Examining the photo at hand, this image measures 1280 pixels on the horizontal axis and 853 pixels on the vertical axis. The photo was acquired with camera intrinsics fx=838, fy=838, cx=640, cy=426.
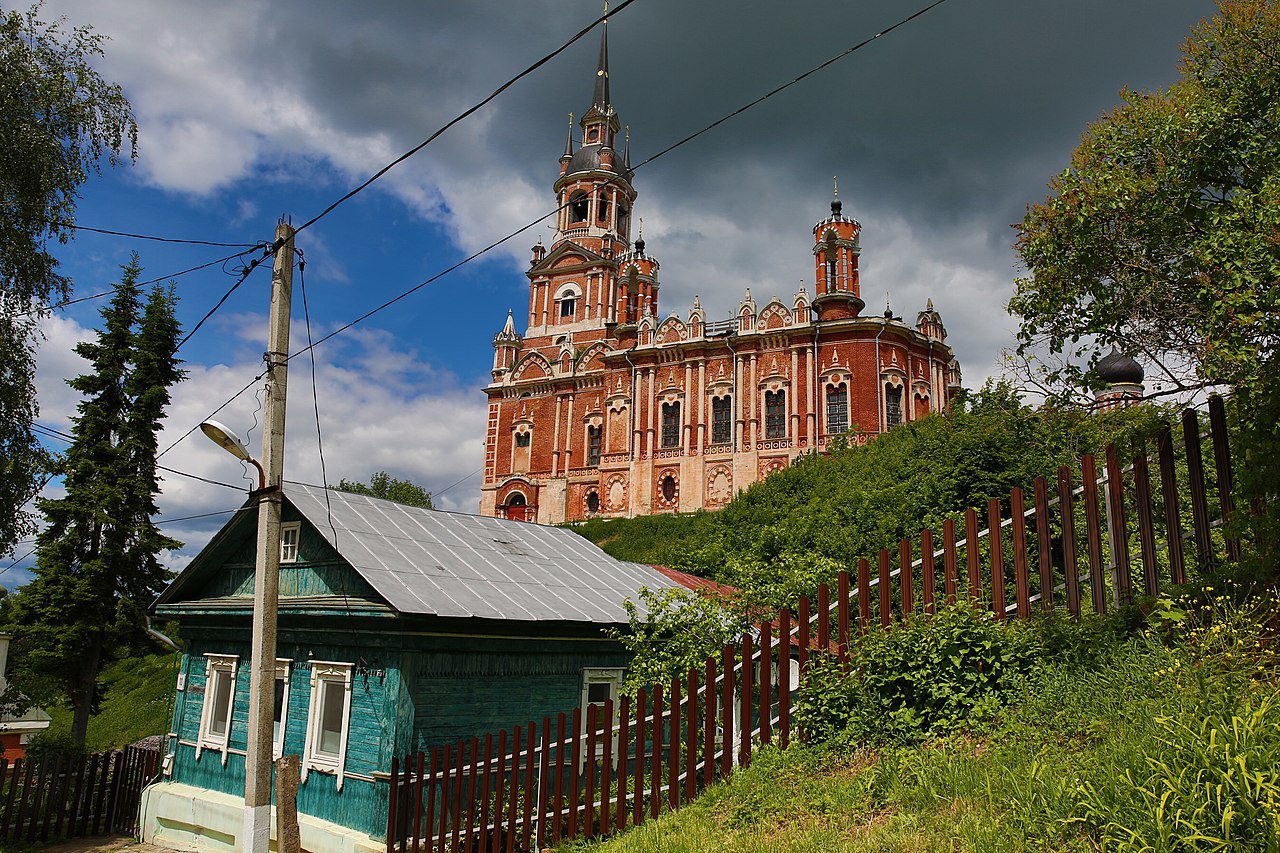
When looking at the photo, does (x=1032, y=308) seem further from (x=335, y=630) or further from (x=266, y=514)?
(x=335, y=630)

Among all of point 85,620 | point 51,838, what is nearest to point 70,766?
point 51,838

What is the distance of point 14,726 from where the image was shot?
86.0ft

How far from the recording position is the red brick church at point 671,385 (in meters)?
41.3

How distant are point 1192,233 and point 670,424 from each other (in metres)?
37.8

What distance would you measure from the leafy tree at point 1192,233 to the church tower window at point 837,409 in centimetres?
3275

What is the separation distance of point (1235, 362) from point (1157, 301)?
1.42 m

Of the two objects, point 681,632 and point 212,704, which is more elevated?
point 681,632

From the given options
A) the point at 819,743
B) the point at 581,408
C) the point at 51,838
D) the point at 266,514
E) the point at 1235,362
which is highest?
the point at 581,408

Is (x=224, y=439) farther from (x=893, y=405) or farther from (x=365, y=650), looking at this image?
(x=893, y=405)

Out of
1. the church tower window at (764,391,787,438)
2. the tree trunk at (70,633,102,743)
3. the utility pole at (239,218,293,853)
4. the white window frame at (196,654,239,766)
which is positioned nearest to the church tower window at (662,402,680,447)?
the church tower window at (764,391,787,438)

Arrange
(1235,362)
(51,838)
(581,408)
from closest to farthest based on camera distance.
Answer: (1235,362) < (51,838) < (581,408)

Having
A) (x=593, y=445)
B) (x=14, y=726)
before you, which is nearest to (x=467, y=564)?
(x=14, y=726)

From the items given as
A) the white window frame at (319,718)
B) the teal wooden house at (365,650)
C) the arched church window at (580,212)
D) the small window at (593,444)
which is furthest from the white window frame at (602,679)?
the arched church window at (580,212)

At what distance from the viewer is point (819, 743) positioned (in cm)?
707
